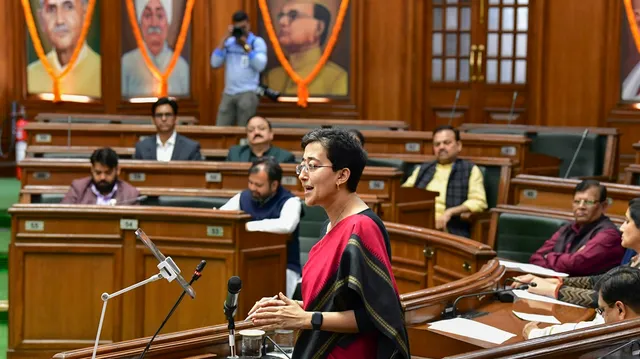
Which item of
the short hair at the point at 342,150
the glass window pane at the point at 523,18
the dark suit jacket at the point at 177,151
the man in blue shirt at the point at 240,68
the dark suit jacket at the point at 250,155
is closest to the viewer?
the short hair at the point at 342,150

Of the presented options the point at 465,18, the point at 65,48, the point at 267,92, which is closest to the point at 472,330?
the point at 267,92

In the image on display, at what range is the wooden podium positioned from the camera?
15.2ft

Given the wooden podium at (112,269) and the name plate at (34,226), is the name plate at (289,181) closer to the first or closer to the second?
the wooden podium at (112,269)

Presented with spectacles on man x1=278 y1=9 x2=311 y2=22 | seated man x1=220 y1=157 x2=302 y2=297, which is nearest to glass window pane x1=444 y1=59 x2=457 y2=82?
spectacles on man x1=278 y1=9 x2=311 y2=22

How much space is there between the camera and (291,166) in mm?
6062

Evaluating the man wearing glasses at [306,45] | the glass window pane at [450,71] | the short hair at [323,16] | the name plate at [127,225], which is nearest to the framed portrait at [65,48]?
the man wearing glasses at [306,45]

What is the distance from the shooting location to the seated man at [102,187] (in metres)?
5.31

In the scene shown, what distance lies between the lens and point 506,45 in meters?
10.2

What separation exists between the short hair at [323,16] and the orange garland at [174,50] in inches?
51.1

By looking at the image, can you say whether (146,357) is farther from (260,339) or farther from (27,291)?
(27,291)

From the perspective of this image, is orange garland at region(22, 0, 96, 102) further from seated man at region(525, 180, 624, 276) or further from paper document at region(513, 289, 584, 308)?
paper document at region(513, 289, 584, 308)

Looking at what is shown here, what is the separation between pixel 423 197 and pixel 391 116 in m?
4.42

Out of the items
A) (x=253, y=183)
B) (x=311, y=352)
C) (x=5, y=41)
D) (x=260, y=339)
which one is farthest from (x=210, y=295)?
(x=5, y=41)

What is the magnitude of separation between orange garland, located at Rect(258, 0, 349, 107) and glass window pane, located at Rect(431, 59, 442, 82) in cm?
107
